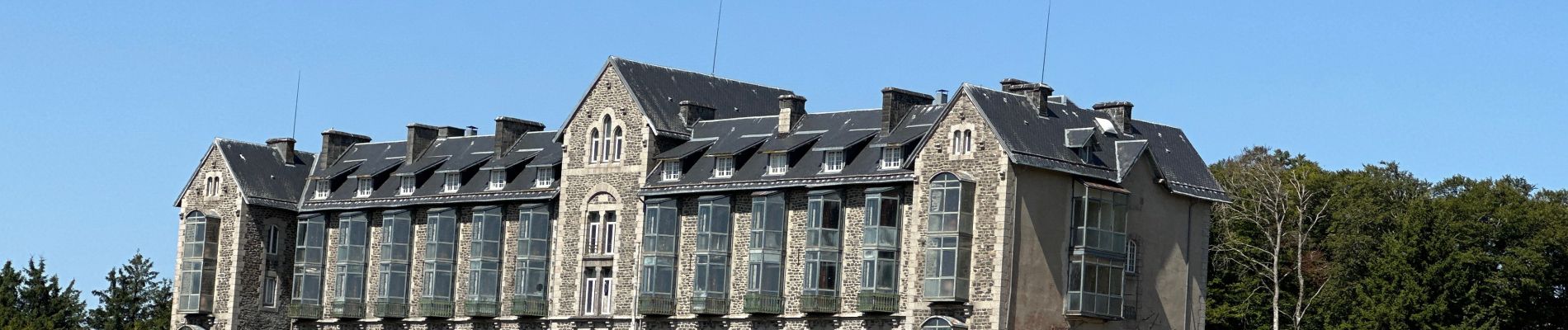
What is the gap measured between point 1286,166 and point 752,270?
38529 millimetres

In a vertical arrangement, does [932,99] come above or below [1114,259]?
above

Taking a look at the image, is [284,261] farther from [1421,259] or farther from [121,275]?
[1421,259]

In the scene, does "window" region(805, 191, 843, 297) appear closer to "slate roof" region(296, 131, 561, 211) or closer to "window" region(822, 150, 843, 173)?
"window" region(822, 150, 843, 173)

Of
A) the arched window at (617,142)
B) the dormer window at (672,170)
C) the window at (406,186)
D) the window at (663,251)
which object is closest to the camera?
the window at (663,251)

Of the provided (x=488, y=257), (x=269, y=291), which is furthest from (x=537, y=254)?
(x=269, y=291)

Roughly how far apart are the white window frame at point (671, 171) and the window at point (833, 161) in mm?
6401

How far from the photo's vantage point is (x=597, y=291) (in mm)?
85875

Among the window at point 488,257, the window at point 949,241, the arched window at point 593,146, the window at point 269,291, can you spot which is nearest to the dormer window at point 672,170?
the arched window at point 593,146

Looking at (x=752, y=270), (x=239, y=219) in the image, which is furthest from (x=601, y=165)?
(x=239, y=219)

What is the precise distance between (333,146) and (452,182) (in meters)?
9.90

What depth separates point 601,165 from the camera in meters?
86.0

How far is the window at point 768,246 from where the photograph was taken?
7894 centimetres

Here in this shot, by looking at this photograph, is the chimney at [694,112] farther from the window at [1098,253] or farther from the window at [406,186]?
the window at [1098,253]

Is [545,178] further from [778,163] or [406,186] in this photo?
[778,163]
